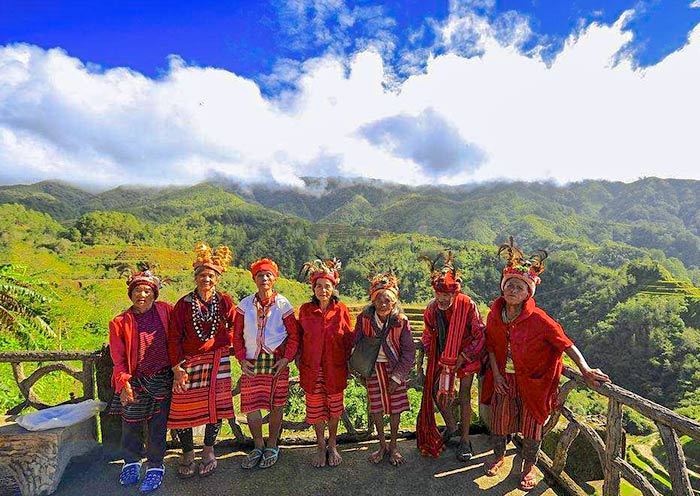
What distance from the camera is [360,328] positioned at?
3.50 m

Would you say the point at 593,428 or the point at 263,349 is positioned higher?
the point at 263,349

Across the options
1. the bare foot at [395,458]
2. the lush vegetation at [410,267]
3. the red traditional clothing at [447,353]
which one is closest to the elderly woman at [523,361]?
the red traditional clothing at [447,353]

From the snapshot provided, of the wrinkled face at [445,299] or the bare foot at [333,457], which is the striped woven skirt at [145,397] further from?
the wrinkled face at [445,299]

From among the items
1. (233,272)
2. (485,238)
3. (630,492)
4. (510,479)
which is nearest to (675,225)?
(485,238)

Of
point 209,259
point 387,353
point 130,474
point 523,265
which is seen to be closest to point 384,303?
point 387,353

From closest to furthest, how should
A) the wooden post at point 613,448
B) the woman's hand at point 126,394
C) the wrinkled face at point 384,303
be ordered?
the wooden post at point 613,448 → the woman's hand at point 126,394 → the wrinkled face at point 384,303

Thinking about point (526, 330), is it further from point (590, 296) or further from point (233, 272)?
point (590, 296)

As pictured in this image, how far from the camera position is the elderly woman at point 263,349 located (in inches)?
135

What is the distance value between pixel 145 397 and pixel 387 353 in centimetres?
197

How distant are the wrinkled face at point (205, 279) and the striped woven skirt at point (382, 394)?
5.05 feet

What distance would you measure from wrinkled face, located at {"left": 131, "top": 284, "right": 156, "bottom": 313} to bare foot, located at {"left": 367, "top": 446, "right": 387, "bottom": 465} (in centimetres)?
225

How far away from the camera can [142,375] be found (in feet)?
10.6

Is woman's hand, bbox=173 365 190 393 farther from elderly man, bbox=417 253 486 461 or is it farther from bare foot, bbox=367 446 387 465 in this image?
elderly man, bbox=417 253 486 461

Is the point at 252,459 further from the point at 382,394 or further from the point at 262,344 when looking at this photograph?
the point at 382,394
